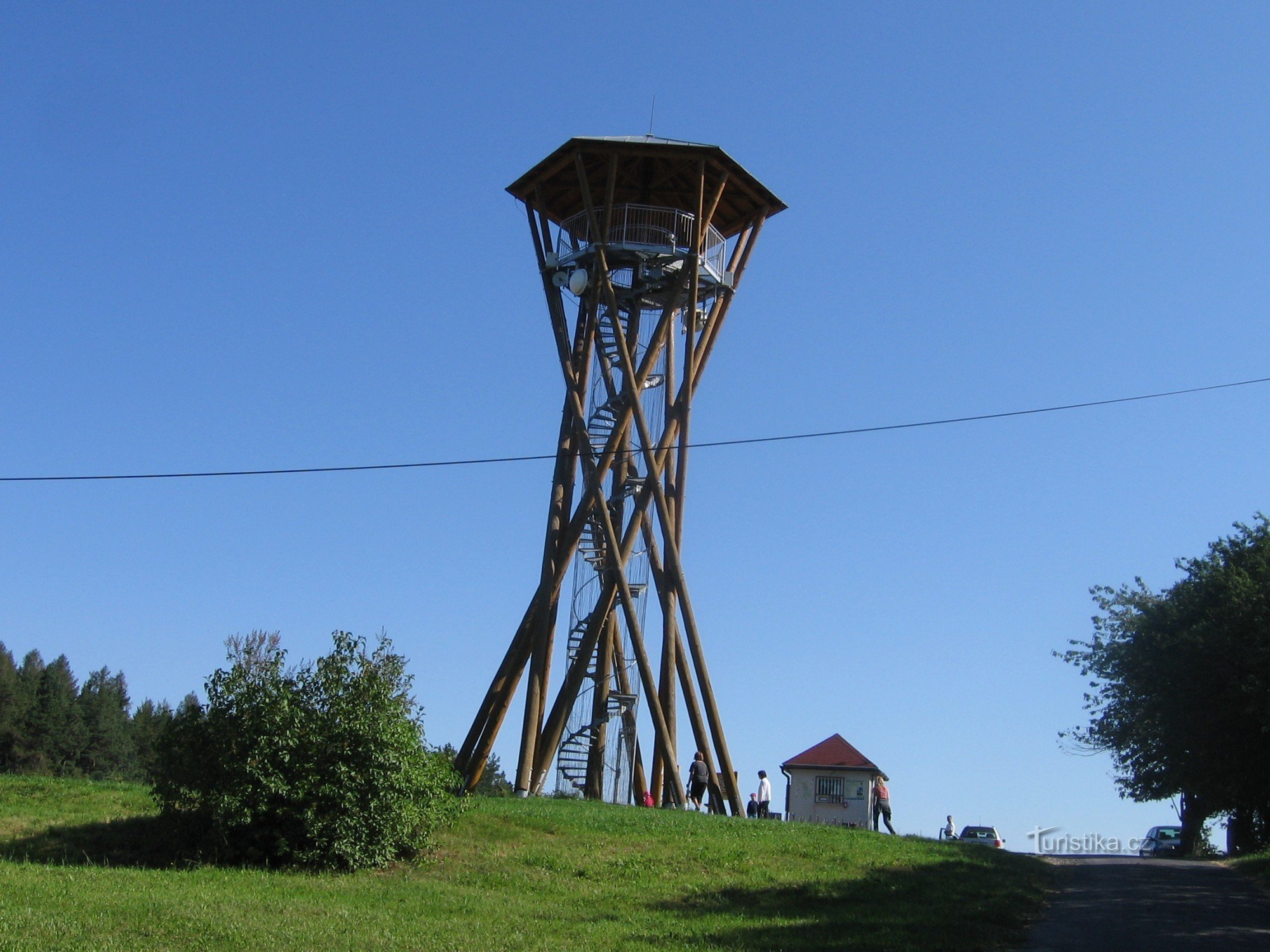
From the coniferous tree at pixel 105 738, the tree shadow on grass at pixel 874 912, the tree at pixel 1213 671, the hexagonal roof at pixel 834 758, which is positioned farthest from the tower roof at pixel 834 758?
the coniferous tree at pixel 105 738

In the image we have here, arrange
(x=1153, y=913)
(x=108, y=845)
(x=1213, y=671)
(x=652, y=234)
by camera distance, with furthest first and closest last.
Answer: (x=652, y=234)
(x=1213, y=671)
(x=108, y=845)
(x=1153, y=913)

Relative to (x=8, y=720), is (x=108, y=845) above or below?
below

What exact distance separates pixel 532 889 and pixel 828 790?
Answer: 64.8 feet

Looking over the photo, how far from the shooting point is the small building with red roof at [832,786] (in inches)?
1275

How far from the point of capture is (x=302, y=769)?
15.1m

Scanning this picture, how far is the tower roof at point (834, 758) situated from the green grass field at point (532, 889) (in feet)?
41.5

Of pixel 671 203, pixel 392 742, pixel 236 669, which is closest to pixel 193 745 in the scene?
pixel 236 669

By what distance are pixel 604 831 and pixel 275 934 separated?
22.7ft

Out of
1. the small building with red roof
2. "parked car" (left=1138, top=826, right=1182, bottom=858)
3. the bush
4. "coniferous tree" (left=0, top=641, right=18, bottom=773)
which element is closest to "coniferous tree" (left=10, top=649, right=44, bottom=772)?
"coniferous tree" (left=0, top=641, right=18, bottom=773)

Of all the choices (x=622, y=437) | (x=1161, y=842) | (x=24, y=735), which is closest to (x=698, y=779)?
(x=622, y=437)

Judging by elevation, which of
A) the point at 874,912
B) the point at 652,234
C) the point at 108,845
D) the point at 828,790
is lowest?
the point at 874,912

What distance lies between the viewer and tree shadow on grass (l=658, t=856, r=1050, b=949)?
1169 cm

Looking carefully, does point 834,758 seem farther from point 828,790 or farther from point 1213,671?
point 1213,671

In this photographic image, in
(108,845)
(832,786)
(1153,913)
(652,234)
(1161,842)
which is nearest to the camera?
(1153,913)
